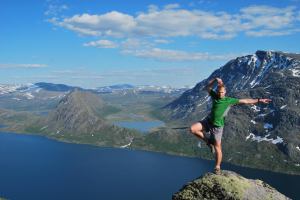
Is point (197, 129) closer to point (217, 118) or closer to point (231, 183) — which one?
point (217, 118)

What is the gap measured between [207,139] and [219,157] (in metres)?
1.19

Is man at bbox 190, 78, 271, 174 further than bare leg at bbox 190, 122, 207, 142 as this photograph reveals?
No

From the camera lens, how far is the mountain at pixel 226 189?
2192cm

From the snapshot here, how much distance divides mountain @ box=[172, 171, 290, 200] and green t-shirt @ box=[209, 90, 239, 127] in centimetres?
274

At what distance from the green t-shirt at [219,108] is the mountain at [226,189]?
274 cm

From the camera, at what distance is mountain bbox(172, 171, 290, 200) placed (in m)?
21.9

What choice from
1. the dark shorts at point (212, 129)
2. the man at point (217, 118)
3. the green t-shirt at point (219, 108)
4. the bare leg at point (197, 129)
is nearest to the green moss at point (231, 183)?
the man at point (217, 118)

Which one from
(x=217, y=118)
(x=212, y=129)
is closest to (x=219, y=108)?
(x=217, y=118)

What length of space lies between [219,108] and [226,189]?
13.7 ft

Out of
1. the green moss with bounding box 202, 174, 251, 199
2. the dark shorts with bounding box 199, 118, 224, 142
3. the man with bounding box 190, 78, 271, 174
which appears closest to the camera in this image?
the green moss with bounding box 202, 174, 251, 199

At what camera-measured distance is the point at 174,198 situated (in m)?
23.9

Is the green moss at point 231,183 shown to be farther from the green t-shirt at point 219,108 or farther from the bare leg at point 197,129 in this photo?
the green t-shirt at point 219,108

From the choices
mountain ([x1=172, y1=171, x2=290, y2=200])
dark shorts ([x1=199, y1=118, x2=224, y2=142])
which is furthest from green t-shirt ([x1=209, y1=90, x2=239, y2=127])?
mountain ([x1=172, y1=171, x2=290, y2=200])

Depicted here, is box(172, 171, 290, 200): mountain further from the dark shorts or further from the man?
the dark shorts
